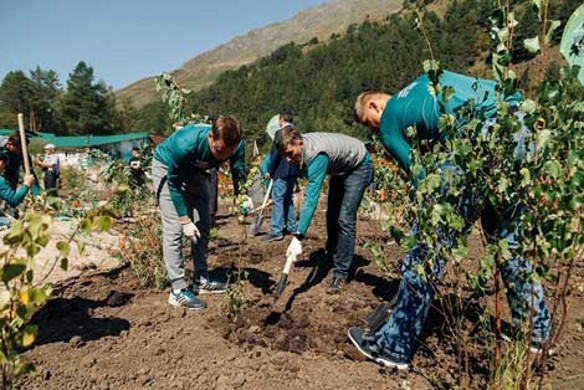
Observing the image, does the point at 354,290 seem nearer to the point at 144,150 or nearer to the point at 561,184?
the point at 561,184

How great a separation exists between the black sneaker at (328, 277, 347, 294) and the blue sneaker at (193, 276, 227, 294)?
80 cm

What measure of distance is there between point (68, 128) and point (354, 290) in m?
59.4

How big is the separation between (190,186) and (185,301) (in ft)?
2.59

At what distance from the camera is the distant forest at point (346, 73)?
46.3 meters

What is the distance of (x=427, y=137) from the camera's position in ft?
7.55

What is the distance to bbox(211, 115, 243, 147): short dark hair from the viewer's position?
2.70 m

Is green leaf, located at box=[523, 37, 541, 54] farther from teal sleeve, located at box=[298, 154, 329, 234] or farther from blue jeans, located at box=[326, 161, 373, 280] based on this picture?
blue jeans, located at box=[326, 161, 373, 280]

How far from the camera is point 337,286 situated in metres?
3.49

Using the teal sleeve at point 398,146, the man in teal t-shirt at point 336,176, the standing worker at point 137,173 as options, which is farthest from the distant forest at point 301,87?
the teal sleeve at point 398,146

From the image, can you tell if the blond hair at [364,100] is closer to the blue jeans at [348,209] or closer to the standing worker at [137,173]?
the blue jeans at [348,209]

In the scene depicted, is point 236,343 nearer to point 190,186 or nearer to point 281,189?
point 190,186

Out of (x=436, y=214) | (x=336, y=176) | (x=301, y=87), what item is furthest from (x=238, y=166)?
(x=301, y=87)

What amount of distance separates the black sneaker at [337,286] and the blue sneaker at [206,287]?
0.80 m

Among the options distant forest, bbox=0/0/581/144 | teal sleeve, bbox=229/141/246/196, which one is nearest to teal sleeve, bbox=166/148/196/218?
teal sleeve, bbox=229/141/246/196
